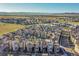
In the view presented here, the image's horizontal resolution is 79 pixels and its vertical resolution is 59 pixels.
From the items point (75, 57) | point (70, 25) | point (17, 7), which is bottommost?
point (75, 57)

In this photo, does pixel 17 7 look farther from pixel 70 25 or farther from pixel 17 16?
pixel 70 25

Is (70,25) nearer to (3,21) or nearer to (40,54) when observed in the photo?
(40,54)

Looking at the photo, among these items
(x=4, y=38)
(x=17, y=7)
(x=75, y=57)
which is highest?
(x=17, y=7)

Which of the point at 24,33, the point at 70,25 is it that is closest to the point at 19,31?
the point at 24,33

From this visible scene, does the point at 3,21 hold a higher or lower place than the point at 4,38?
higher

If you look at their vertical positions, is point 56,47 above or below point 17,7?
below

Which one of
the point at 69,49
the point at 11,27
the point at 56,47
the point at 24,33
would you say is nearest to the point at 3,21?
the point at 11,27

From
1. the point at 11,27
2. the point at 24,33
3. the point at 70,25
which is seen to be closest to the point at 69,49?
the point at 70,25
